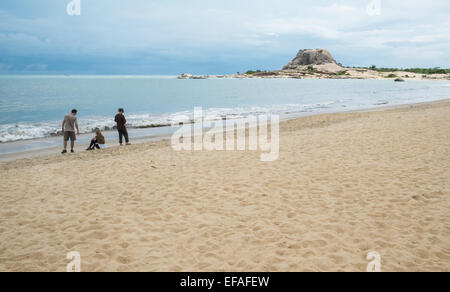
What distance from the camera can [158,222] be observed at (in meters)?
5.42

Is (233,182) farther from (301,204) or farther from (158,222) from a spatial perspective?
(158,222)

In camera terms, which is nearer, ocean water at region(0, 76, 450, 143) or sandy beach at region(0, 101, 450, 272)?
sandy beach at region(0, 101, 450, 272)

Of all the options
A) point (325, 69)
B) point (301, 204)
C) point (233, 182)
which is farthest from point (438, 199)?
point (325, 69)

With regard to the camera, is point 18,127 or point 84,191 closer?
point 84,191

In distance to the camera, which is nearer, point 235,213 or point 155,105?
point 235,213

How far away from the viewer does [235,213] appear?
5.74 m

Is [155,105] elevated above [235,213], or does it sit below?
above

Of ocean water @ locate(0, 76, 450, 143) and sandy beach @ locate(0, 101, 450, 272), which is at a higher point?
ocean water @ locate(0, 76, 450, 143)

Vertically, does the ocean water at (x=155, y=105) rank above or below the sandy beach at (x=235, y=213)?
above

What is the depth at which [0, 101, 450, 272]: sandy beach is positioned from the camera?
4258 mm

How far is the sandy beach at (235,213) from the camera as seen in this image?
426 centimetres

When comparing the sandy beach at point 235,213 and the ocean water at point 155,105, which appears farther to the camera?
the ocean water at point 155,105
